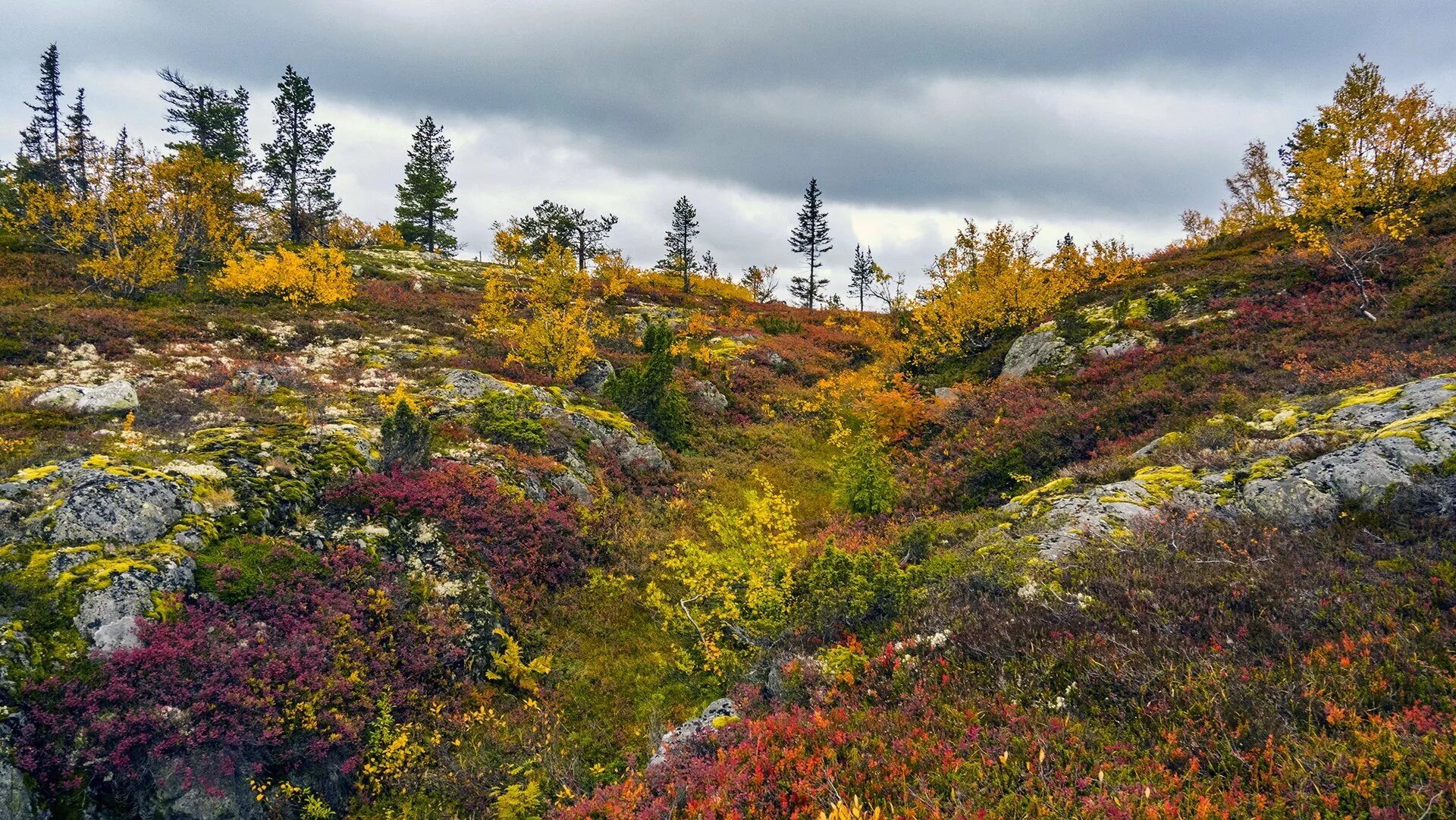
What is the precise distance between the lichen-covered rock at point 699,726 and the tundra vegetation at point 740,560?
95mm

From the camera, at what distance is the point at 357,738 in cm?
802

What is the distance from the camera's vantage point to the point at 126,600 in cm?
747

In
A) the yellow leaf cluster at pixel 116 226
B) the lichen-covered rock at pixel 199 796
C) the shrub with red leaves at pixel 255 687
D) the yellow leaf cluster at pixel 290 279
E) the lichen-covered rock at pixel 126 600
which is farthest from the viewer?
the yellow leaf cluster at pixel 290 279

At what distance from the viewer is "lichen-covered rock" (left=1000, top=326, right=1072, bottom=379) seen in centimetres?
2464

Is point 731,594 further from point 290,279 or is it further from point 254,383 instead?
point 290,279

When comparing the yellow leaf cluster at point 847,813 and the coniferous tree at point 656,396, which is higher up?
the coniferous tree at point 656,396

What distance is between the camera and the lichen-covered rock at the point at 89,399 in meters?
13.4

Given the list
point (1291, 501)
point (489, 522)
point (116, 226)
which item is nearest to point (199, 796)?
point (489, 522)

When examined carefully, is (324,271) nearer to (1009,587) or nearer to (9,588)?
(9,588)

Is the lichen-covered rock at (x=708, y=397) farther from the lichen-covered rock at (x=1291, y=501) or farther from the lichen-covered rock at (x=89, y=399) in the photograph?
the lichen-covered rock at (x=1291, y=501)

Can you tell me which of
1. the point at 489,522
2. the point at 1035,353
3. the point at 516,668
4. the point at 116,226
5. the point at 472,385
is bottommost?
the point at 516,668

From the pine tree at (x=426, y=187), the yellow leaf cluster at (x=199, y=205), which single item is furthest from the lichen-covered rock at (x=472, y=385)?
the pine tree at (x=426, y=187)

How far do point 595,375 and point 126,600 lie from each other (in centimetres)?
Answer: 1889

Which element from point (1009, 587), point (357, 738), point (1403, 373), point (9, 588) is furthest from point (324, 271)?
point (1403, 373)
